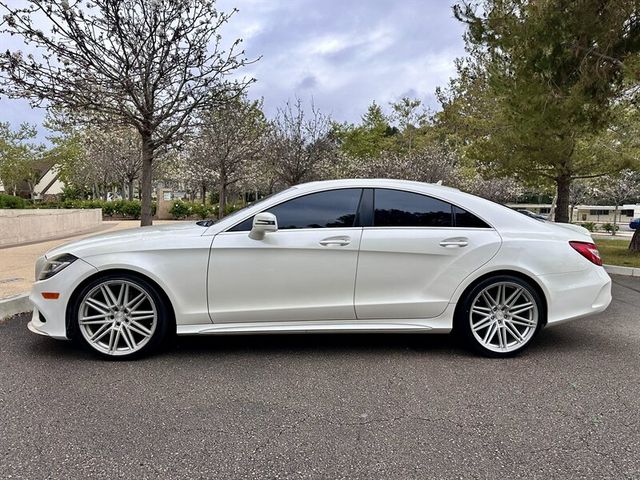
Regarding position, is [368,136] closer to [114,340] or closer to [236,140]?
[236,140]

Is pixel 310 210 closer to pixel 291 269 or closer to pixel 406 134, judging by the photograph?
pixel 291 269

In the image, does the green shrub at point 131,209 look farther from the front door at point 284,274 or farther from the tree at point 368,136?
the front door at point 284,274

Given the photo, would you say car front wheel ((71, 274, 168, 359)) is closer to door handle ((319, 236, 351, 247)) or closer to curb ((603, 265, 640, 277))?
door handle ((319, 236, 351, 247))

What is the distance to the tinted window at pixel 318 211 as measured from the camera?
12.7 ft

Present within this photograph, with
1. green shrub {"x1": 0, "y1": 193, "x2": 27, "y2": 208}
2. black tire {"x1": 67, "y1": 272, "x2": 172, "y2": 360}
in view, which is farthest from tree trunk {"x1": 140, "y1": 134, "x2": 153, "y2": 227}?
green shrub {"x1": 0, "y1": 193, "x2": 27, "y2": 208}

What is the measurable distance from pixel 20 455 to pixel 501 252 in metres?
3.65

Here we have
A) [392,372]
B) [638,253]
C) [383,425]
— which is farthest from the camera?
[638,253]

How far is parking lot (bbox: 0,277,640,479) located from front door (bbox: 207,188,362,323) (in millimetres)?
424

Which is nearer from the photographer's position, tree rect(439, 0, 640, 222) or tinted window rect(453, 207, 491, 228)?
tinted window rect(453, 207, 491, 228)

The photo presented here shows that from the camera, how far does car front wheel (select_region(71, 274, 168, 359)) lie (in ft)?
12.0

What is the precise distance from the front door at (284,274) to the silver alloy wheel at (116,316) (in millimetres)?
569

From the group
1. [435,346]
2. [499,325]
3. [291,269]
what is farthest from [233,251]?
[499,325]

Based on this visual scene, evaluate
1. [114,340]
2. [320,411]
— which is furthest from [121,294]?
[320,411]

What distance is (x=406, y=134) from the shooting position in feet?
117
